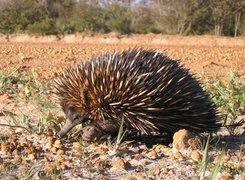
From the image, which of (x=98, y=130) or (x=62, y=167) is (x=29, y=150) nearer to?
(x=62, y=167)

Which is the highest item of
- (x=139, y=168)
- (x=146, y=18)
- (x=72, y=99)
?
(x=146, y=18)

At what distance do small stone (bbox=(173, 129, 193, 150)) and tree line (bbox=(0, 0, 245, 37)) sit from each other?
1776 cm

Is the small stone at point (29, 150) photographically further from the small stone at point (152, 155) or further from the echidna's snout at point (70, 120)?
the small stone at point (152, 155)

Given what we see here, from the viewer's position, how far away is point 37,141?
375 cm

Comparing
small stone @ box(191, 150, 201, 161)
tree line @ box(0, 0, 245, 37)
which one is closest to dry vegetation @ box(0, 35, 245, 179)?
small stone @ box(191, 150, 201, 161)

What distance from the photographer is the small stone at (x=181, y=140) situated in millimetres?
Result: 3494

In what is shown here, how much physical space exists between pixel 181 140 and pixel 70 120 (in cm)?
94

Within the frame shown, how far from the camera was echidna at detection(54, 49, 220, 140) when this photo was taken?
148 inches

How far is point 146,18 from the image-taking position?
86.8 feet

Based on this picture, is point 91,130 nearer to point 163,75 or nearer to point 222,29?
point 163,75

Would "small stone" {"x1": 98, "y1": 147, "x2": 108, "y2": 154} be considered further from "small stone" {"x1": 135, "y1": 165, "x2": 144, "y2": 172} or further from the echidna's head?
the echidna's head

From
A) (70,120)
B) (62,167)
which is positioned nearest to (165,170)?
(62,167)

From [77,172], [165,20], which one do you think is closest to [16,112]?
[77,172]

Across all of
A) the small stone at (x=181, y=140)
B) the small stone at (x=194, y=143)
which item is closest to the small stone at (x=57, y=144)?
the small stone at (x=181, y=140)
